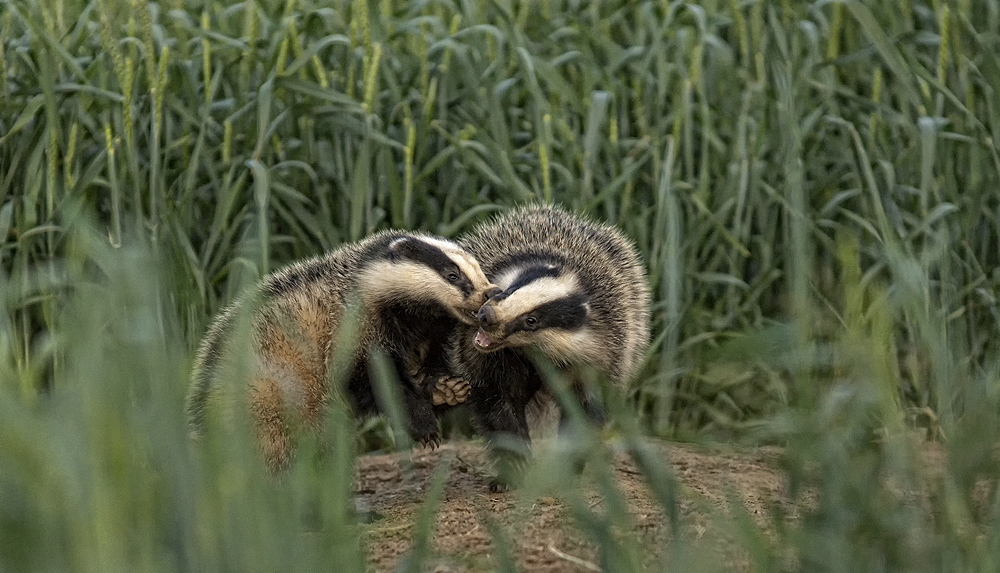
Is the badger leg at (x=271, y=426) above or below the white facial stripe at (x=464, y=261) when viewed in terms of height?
below

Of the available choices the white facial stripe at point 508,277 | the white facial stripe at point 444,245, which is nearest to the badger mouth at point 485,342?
the white facial stripe at point 508,277

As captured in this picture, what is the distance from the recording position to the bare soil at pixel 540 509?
8.99 ft

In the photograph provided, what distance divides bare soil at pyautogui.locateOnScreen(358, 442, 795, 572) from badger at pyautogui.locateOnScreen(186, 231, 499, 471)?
32 centimetres

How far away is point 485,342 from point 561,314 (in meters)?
0.28

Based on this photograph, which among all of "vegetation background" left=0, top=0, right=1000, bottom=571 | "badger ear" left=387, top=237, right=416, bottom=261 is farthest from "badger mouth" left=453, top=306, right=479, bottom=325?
"vegetation background" left=0, top=0, right=1000, bottom=571

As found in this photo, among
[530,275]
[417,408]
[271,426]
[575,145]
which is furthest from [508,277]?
[575,145]

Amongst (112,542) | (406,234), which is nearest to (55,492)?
(112,542)

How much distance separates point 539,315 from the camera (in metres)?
3.83

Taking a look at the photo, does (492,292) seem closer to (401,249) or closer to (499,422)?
(401,249)

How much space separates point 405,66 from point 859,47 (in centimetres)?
181

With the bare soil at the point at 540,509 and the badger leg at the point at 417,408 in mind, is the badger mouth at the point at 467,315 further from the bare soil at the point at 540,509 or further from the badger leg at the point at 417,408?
the bare soil at the point at 540,509

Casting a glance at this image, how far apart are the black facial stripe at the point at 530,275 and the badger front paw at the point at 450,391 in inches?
15.8

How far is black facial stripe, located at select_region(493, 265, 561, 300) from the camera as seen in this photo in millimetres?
3787

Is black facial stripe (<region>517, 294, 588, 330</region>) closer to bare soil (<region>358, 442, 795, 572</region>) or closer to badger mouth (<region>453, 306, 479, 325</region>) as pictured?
badger mouth (<region>453, 306, 479, 325</region>)
